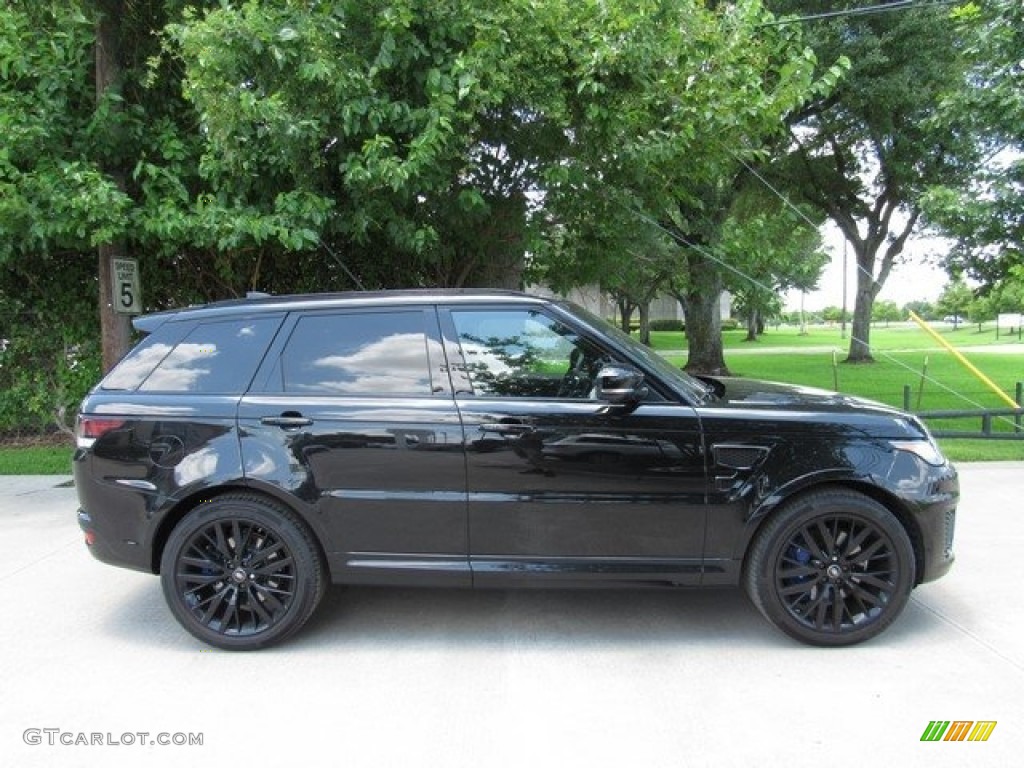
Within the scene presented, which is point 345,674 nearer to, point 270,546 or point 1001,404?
point 270,546

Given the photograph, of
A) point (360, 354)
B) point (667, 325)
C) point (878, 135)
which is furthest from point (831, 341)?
point (360, 354)

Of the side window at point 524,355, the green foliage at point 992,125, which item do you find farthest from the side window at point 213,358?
the green foliage at point 992,125

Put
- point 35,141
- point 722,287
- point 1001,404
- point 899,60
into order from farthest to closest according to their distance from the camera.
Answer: point 722,287
point 899,60
point 1001,404
point 35,141

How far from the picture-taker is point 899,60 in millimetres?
16312

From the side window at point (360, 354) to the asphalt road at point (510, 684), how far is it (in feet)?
4.44

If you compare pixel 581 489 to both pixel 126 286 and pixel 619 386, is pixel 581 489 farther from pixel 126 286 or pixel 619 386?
pixel 126 286

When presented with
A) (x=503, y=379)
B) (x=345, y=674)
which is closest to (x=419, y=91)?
(x=503, y=379)

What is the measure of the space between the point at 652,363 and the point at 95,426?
297 centimetres

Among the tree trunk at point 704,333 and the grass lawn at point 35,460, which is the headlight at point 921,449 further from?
the tree trunk at point 704,333

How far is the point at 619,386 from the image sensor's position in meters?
3.60

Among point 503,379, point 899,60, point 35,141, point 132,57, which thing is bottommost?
point 503,379

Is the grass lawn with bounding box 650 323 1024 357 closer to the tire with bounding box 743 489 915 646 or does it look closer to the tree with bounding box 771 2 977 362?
the tree with bounding box 771 2 977 362

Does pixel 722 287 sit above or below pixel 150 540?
above

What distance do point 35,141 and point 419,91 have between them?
11.6ft
